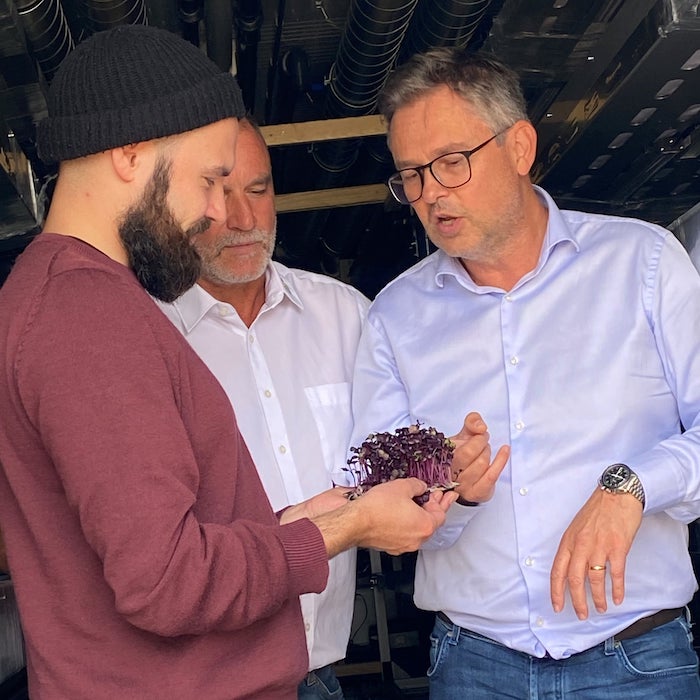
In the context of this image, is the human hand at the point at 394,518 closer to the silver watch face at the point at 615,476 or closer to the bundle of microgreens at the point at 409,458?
the bundle of microgreens at the point at 409,458

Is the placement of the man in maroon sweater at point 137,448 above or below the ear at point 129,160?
below

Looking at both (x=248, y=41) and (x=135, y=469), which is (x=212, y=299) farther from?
(x=135, y=469)

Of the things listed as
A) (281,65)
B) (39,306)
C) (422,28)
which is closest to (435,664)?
(39,306)

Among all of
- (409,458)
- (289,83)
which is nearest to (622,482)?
(409,458)

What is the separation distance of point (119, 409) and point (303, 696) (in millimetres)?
1110

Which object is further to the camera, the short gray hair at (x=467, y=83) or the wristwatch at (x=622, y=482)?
the short gray hair at (x=467, y=83)

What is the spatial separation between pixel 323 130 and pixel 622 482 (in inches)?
63.8

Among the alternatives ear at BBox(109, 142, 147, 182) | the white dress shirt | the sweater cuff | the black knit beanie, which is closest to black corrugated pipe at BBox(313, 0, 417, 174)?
the white dress shirt

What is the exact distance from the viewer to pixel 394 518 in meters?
1.55

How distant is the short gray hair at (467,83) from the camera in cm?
223

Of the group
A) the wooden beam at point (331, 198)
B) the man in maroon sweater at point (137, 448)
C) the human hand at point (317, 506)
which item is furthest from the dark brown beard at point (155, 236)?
the wooden beam at point (331, 198)

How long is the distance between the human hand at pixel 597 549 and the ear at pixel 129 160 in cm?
93

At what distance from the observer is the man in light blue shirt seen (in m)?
1.88

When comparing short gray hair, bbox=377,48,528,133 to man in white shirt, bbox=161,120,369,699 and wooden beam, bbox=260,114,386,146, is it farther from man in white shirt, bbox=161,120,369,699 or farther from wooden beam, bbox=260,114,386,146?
wooden beam, bbox=260,114,386,146
